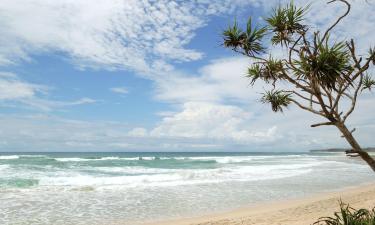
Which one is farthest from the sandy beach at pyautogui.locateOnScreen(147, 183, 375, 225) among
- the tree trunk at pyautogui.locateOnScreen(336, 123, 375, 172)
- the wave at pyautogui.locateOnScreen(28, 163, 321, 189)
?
the wave at pyautogui.locateOnScreen(28, 163, 321, 189)

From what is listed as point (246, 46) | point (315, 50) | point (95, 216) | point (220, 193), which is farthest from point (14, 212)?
point (315, 50)

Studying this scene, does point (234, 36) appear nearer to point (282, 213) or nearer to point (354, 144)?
point (354, 144)

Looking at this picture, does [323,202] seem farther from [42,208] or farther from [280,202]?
[42,208]

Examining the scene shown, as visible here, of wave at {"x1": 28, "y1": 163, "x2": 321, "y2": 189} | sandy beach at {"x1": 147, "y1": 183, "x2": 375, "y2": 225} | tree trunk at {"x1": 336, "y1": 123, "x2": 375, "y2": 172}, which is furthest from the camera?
wave at {"x1": 28, "y1": 163, "x2": 321, "y2": 189}

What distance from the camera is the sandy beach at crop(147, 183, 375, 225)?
9.57m

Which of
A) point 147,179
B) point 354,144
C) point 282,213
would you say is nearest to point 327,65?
point 354,144

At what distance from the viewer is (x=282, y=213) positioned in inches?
418

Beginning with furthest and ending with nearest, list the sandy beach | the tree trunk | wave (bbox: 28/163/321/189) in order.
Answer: wave (bbox: 28/163/321/189), the sandy beach, the tree trunk

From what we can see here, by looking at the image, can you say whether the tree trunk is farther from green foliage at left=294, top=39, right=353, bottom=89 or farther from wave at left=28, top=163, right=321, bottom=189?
wave at left=28, top=163, right=321, bottom=189

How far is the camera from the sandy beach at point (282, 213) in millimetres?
9570

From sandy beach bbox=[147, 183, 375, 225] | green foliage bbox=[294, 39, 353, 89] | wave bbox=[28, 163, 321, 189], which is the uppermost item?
green foliage bbox=[294, 39, 353, 89]

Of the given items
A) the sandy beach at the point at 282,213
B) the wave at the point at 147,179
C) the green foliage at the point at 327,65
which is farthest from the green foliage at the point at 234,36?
the wave at the point at 147,179

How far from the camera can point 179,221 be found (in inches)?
388

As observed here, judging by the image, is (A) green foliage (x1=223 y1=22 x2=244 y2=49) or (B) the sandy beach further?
(B) the sandy beach
